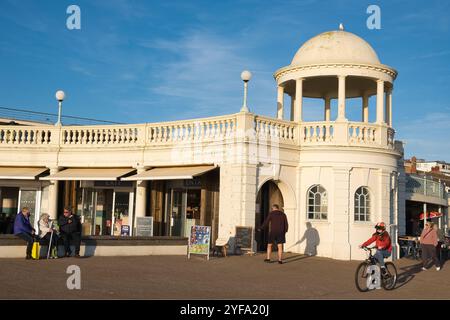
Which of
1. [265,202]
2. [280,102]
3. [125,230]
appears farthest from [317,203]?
[125,230]

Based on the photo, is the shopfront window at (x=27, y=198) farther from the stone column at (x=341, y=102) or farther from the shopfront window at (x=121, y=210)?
the stone column at (x=341, y=102)

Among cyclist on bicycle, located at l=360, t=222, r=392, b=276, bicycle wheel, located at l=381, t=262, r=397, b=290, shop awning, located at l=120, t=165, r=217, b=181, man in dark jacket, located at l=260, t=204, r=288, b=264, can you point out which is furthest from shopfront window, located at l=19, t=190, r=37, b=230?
bicycle wheel, located at l=381, t=262, r=397, b=290

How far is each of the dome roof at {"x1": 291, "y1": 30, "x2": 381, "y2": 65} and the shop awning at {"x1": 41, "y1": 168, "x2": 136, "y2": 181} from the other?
8150 millimetres

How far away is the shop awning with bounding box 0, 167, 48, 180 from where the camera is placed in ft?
78.3

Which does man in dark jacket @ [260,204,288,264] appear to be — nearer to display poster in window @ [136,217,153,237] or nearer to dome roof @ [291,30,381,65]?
display poster in window @ [136,217,153,237]

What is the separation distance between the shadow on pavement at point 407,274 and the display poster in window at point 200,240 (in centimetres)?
558

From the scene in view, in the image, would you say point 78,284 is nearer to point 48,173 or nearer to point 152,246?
point 152,246

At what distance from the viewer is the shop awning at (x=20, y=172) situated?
23.9 meters

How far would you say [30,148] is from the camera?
24875mm

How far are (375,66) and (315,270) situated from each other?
30.3ft

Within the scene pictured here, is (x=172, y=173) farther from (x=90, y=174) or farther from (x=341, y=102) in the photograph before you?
(x=341, y=102)

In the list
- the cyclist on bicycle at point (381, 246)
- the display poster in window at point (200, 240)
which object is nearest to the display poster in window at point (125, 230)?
the display poster in window at point (200, 240)

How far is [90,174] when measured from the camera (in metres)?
23.6

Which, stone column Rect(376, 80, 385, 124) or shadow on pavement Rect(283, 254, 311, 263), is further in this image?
stone column Rect(376, 80, 385, 124)
